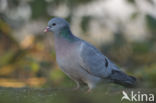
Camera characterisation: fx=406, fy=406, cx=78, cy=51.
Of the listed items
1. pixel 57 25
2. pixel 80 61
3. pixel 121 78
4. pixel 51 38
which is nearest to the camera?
pixel 80 61

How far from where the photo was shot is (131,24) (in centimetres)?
788

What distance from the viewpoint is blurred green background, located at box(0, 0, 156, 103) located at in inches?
254

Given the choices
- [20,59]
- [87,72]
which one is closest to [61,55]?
[87,72]

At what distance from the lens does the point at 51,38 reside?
26.8ft

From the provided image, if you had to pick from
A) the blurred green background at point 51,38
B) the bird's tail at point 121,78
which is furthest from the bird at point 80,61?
the blurred green background at point 51,38

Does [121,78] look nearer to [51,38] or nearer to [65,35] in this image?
[65,35]

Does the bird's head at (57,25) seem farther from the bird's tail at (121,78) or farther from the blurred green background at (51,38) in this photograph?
the blurred green background at (51,38)

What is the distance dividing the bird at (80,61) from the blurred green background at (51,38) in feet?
6.22

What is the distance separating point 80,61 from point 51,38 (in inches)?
174

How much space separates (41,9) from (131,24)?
1804 millimetres

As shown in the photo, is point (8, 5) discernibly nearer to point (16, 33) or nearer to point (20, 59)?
point (16, 33)

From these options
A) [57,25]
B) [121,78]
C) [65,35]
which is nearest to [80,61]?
[65,35]

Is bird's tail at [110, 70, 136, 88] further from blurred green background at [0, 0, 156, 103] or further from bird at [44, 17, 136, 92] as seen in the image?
blurred green background at [0, 0, 156, 103]

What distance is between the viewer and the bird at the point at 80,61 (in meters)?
3.78
